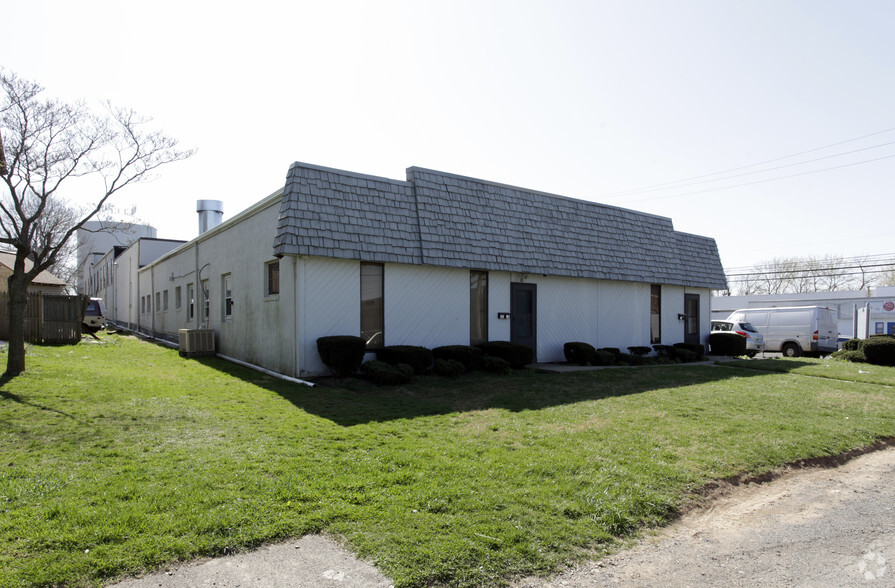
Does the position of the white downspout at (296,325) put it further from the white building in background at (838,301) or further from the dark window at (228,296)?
the white building in background at (838,301)

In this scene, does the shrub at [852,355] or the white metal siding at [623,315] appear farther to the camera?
the shrub at [852,355]

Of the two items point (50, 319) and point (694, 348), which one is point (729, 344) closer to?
point (694, 348)

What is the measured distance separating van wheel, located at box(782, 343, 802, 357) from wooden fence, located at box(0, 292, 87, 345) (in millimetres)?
27551

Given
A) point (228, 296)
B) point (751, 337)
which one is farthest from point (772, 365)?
point (228, 296)

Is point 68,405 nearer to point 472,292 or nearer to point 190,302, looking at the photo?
point 472,292

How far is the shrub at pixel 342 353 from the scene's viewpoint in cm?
1143

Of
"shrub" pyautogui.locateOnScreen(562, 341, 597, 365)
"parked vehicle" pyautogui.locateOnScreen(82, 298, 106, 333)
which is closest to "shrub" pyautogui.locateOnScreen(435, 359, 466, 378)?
"shrub" pyautogui.locateOnScreen(562, 341, 597, 365)

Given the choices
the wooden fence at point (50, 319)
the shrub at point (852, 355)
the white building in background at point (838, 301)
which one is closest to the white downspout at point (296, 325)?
the wooden fence at point (50, 319)

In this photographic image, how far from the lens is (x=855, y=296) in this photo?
1703 inches

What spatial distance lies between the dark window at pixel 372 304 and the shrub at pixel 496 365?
102 inches

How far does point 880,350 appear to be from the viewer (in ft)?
58.8

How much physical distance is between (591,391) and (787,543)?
6655 millimetres

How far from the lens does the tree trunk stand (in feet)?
33.4

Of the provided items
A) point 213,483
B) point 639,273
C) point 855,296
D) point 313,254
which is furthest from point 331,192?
point 855,296
